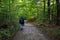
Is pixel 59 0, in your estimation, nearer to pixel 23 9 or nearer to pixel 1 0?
pixel 1 0

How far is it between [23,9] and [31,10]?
8.08ft

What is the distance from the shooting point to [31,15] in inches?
1783

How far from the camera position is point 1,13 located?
44.0 ft

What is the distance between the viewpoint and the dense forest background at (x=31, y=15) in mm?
13820

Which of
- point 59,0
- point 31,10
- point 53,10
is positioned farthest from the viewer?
point 31,10

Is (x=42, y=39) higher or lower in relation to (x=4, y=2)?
lower

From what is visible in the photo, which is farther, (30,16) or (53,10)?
(30,16)

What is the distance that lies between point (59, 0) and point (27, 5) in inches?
1052

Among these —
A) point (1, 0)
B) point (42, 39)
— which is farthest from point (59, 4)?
point (1, 0)

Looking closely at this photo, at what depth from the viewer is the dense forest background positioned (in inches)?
544

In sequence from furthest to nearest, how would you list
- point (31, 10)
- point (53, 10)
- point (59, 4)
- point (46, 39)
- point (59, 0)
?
point (31, 10)
point (53, 10)
point (59, 0)
point (59, 4)
point (46, 39)

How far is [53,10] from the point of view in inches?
928

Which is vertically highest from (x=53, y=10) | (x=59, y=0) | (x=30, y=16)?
(x=59, y=0)

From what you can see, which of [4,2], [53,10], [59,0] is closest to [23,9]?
[53,10]
